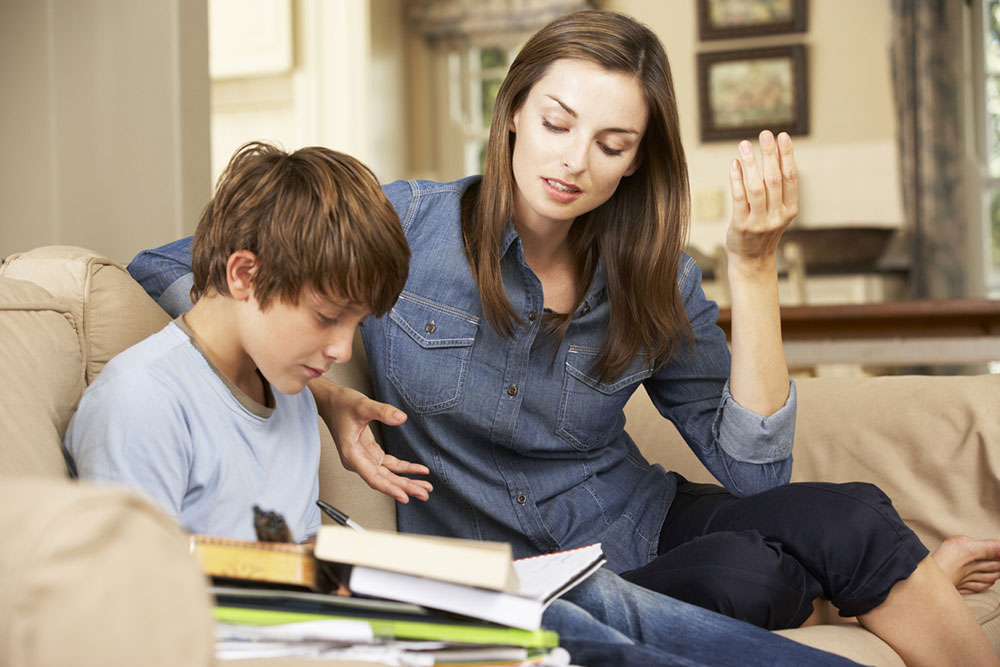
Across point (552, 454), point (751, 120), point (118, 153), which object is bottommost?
point (552, 454)

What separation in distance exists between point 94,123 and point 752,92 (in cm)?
426

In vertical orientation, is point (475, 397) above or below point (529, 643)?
above

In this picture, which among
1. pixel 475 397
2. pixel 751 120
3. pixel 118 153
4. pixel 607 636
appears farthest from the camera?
pixel 751 120

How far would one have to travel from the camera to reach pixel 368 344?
1438mm

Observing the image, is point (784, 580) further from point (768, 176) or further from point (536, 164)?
point (536, 164)

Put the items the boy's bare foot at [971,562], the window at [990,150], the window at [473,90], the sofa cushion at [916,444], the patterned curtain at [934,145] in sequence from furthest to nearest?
the window at [473,90]
the window at [990,150]
the patterned curtain at [934,145]
the sofa cushion at [916,444]
the boy's bare foot at [971,562]

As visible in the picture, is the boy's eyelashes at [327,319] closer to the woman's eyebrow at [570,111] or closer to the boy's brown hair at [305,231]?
the boy's brown hair at [305,231]

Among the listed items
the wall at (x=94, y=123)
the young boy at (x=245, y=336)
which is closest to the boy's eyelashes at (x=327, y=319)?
the young boy at (x=245, y=336)

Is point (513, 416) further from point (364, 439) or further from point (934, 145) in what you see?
point (934, 145)

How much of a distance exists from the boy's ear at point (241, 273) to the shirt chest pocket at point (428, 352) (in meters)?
0.40

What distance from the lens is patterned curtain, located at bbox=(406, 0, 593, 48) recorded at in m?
5.77

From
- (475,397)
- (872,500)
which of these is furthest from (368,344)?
(872,500)

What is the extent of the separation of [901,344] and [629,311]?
65.0 inches

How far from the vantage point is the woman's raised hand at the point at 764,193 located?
1.28 metres
